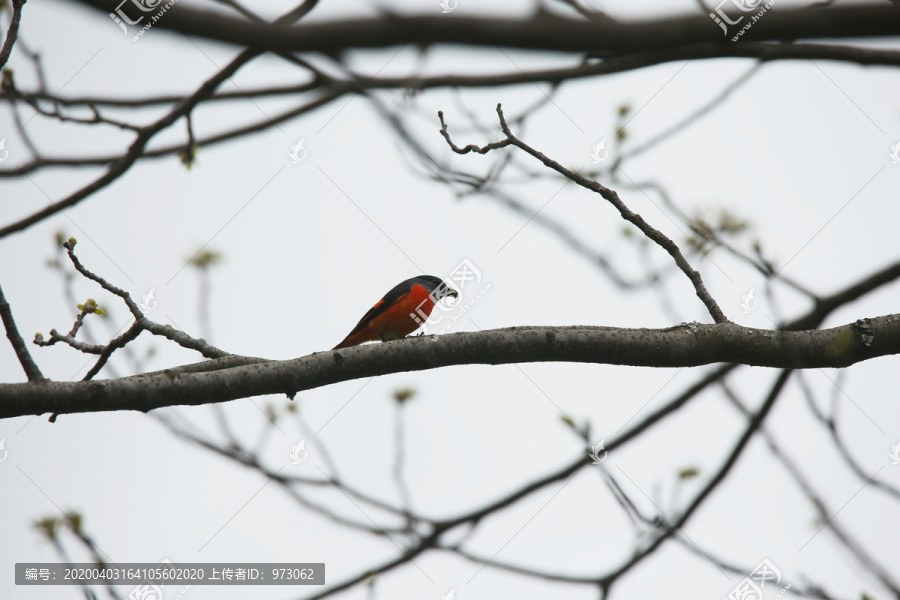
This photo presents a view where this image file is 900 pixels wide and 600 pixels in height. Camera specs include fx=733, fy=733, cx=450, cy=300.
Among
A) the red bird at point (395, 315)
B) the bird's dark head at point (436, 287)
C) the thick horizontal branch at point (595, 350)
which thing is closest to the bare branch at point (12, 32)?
the thick horizontal branch at point (595, 350)

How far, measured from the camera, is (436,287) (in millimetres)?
6613

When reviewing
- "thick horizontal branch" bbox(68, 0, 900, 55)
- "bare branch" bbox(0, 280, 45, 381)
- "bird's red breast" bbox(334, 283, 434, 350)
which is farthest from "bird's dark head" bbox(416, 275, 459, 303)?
"bare branch" bbox(0, 280, 45, 381)

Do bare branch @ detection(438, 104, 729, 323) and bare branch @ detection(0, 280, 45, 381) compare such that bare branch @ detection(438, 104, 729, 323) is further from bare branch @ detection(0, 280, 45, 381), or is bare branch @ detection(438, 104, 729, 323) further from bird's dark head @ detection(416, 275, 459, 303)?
bird's dark head @ detection(416, 275, 459, 303)

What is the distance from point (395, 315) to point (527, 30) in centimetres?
356

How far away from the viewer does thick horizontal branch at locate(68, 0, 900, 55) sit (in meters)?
2.37

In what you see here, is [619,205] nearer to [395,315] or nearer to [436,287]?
[395,315]

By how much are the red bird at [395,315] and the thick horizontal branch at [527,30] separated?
3.44 meters

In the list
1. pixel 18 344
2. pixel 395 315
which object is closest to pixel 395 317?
pixel 395 315

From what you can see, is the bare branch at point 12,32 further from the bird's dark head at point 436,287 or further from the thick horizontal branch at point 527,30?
the bird's dark head at point 436,287

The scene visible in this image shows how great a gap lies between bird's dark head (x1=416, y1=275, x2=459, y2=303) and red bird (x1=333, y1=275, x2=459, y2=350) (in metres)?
0.17

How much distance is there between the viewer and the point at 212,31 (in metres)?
2.28

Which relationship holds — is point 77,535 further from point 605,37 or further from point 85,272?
point 605,37

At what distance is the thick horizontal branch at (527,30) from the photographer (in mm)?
2367

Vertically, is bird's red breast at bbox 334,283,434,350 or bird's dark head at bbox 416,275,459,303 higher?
bird's dark head at bbox 416,275,459,303
